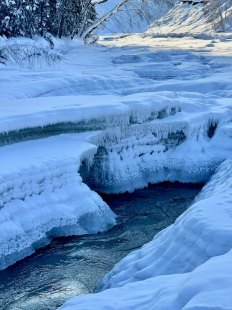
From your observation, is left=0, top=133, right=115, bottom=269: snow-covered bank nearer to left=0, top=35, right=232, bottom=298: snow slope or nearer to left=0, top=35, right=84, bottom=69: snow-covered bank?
left=0, top=35, right=232, bottom=298: snow slope

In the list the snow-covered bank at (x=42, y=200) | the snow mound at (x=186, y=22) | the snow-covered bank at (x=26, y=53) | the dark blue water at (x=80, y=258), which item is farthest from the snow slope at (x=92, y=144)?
the snow mound at (x=186, y=22)

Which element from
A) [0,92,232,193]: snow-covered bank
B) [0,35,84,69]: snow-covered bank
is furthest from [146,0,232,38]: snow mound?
[0,92,232,193]: snow-covered bank

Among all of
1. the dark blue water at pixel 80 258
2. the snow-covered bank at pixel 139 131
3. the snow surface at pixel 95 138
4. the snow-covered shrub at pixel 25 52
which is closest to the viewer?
the dark blue water at pixel 80 258

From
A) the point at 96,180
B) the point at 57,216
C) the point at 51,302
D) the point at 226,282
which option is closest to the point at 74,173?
the point at 57,216

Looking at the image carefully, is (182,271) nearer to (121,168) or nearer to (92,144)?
(92,144)

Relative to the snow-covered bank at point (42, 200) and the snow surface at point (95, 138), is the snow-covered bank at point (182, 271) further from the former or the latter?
the snow surface at point (95, 138)

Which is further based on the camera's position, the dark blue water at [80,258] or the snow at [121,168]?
the dark blue water at [80,258]
